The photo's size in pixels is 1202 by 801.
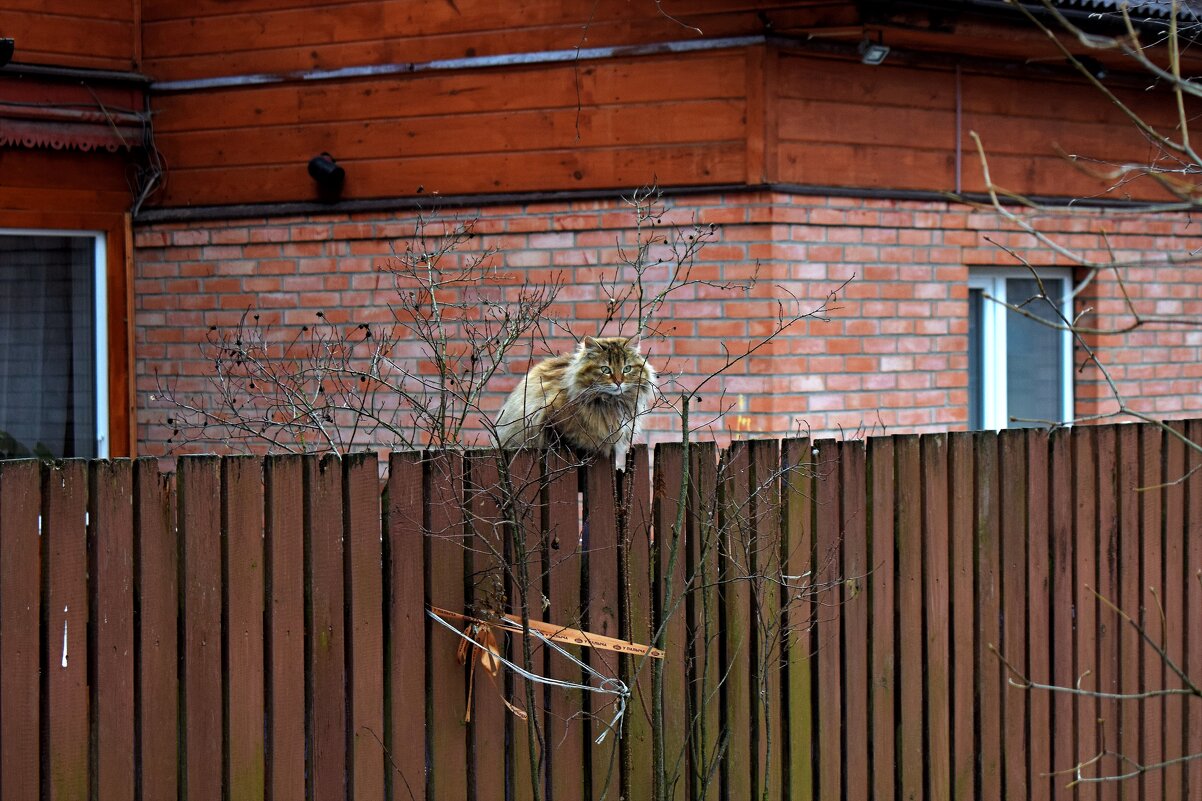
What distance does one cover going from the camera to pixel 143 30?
8.20 metres

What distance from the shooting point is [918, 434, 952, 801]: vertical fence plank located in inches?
178

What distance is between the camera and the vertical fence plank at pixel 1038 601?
4715 millimetres

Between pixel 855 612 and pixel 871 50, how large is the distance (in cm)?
353

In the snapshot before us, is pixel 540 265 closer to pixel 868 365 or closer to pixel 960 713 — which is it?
pixel 868 365

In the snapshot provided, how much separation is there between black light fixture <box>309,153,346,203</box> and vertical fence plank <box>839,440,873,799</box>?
432cm

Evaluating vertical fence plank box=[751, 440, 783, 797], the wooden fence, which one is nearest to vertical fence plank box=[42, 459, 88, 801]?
the wooden fence

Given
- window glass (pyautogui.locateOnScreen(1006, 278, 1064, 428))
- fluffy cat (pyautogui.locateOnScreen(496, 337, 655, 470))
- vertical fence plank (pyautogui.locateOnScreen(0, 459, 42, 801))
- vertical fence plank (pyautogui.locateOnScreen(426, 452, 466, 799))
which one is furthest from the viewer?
window glass (pyautogui.locateOnScreen(1006, 278, 1064, 428))

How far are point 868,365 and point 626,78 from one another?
205cm

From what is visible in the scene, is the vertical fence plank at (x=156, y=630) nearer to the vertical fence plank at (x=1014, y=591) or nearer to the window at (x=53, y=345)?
the vertical fence plank at (x=1014, y=591)

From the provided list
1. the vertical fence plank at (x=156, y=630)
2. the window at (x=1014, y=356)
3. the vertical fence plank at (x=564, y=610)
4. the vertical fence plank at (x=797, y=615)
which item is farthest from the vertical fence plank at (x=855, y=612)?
the window at (x=1014, y=356)

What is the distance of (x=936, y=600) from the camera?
4547mm

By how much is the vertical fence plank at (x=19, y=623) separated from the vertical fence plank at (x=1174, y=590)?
396cm

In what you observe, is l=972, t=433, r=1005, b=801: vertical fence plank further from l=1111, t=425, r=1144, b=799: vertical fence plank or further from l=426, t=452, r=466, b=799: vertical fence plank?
l=426, t=452, r=466, b=799: vertical fence plank

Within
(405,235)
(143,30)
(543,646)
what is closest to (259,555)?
(543,646)
